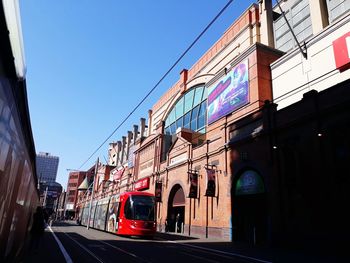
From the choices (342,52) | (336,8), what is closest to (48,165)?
(336,8)

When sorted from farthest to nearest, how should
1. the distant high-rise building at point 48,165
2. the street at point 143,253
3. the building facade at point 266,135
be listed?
the distant high-rise building at point 48,165
the building facade at point 266,135
the street at point 143,253

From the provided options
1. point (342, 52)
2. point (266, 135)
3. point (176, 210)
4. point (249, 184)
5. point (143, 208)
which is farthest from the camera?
point (176, 210)

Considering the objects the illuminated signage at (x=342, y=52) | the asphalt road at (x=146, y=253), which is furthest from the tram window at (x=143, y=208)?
the illuminated signage at (x=342, y=52)

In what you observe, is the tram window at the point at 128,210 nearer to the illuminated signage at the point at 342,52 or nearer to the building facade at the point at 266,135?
the building facade at the point at 266,135

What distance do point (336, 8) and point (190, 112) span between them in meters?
21.4

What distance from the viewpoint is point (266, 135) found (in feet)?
74.3

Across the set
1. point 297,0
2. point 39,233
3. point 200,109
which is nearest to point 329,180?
point 39,233

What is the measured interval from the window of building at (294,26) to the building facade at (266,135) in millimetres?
110

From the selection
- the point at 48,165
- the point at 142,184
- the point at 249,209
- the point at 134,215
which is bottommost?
the point at 134,215

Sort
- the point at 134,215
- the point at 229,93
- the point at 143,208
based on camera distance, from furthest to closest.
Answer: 1. the point at 229,93
2. the point at 143,208
3. the point at 134,215

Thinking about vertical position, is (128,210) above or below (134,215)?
above

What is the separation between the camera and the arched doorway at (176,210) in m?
35.2

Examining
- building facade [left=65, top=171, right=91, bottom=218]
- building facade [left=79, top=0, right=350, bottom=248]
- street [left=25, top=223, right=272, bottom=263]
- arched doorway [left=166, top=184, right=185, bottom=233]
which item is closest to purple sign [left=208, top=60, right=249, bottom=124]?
building facade [left=79, top=0, right=350, bottom=248]

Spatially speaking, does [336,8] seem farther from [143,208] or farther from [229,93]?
[143,208]
